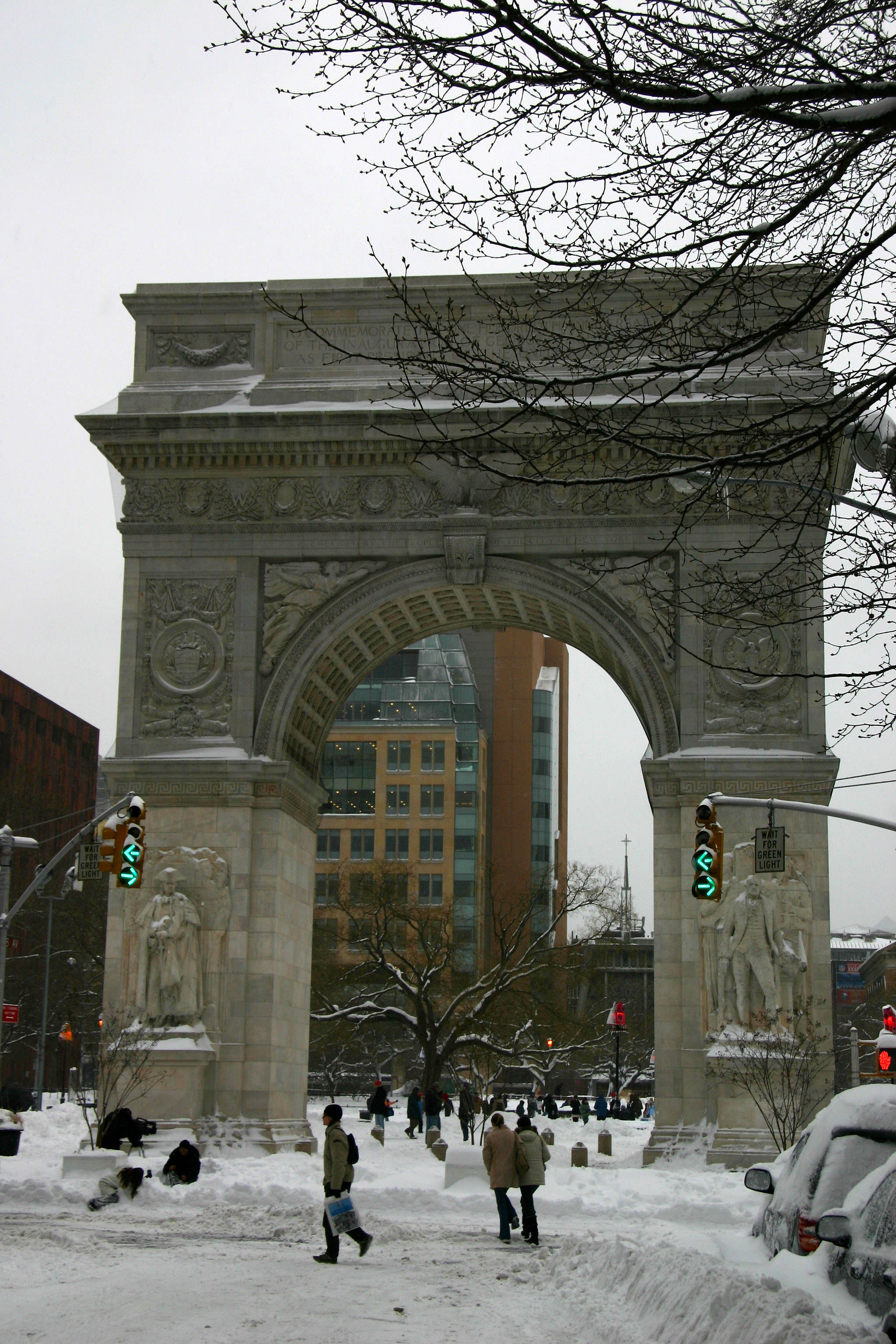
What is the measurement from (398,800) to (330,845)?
16.5 feet

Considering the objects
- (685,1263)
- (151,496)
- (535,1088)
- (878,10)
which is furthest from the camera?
(535,1088)

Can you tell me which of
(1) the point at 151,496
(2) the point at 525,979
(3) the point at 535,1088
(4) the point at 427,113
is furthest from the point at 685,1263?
(3) the point at 535,1088

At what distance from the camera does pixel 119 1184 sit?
2302cm

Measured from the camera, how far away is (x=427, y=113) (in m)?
10.4

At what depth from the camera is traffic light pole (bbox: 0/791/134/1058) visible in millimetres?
25047

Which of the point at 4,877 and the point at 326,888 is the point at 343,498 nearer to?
the point at 4,877

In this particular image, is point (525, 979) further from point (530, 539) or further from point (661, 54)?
point (661, 54)

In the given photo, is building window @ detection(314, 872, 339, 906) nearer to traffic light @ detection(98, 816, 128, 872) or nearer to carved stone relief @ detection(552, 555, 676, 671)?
carved stone relief @ detection(552, 555, 676, 671)

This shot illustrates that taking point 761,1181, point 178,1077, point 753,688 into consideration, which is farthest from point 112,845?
point 761,1181

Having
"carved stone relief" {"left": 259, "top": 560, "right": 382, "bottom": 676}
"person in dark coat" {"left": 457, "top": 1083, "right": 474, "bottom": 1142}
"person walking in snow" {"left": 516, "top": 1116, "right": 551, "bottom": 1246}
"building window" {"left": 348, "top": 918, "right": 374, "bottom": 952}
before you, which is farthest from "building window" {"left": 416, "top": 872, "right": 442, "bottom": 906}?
"person walking in snow" {"left": 516, "top": 1116, "right": 551, "bottom": 1246}

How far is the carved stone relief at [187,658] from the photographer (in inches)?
1267

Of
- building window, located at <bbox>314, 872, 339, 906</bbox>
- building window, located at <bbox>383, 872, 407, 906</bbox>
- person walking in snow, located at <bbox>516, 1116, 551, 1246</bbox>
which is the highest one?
building window, located at <bbox>314, 872, 339, 906</bbox>

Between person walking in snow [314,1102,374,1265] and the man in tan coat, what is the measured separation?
2488 mm

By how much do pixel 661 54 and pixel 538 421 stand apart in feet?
70.2
